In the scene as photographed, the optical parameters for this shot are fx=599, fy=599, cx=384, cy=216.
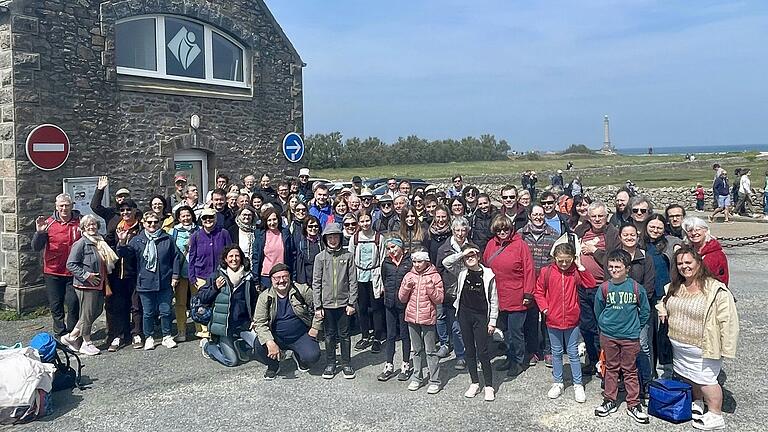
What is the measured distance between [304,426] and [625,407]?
2.88 metres

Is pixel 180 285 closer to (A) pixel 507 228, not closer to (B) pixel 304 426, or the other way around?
(B) pixel 304 426

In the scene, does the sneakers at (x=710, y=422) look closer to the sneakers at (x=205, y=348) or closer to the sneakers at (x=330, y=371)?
the sneakers at (x=330, y=371)

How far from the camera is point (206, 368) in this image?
6625 millimetres

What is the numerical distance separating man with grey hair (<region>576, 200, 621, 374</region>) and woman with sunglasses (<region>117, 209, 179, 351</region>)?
4769mm

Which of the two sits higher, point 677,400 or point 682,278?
point 682,278

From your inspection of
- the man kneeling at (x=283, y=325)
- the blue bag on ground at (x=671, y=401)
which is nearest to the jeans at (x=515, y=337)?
the blue bag on ground at (x=671, y=401)

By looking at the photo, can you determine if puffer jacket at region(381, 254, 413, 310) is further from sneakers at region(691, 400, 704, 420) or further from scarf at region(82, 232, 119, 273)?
scarf at region(82, 232, 119, 273)

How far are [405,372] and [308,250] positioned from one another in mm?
1917

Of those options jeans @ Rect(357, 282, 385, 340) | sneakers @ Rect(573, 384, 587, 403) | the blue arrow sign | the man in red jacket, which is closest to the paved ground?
sneakers @ Rect(573, 384, 587, 403)

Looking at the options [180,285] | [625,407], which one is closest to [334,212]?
[180,285]

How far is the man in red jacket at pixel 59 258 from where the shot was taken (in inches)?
285

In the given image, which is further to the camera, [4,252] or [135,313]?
[4,252]

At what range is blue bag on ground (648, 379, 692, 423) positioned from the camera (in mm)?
5047

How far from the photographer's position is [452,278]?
246 inches
